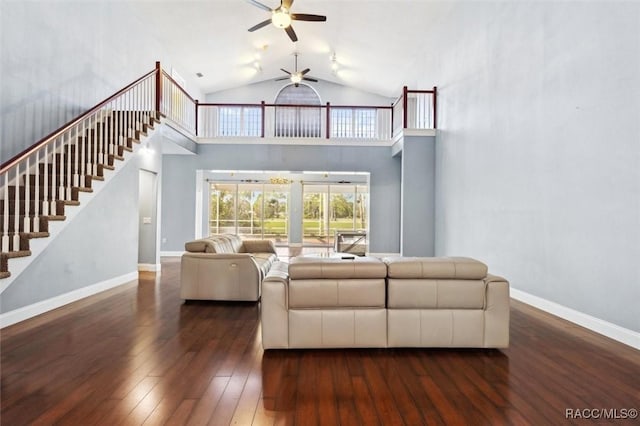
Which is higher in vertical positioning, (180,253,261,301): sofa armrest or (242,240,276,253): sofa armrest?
(242,240,276,253): sofa armrest

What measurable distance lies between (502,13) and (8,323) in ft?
23.8

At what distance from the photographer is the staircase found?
3020mm

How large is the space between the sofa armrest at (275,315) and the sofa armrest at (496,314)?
1659mm

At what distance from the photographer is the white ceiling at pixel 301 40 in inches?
276

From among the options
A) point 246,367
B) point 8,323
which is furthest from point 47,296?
point 246,367

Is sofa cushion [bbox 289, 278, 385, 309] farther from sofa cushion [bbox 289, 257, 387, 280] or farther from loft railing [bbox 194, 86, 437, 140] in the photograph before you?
loft railing [bbox 194, 86, 437, 140]

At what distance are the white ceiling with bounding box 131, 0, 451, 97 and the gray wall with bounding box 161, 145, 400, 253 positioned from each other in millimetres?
2468

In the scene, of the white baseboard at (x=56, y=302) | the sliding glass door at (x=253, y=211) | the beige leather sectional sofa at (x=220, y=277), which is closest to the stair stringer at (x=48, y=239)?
the white baseboard at (x=56, y=302)

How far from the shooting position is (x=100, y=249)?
5117 millimetres

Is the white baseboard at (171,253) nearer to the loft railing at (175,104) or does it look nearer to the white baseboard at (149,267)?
the white baseboard at (149,267)

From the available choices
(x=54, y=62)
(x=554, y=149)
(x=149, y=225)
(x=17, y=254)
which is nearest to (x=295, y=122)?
(x=149, y=225)

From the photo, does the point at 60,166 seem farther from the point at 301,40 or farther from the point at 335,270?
the point at 301,40

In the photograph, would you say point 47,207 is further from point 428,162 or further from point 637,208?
point 428,162

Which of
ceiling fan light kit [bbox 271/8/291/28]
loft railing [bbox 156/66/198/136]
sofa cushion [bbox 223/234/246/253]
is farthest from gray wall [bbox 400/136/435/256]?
loft railing [bbox 156/66/198/136]
